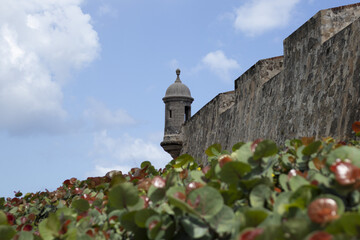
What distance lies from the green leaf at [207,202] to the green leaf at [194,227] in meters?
0.03

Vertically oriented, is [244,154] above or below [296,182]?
above

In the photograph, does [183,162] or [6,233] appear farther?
[183,162]

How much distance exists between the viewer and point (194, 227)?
4.79 feet

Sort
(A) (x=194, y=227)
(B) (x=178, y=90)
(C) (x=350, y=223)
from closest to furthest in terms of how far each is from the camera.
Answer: (C) (x=350, y=223) < (A) (x=194, y=227) < (B) (x=178, y=90)

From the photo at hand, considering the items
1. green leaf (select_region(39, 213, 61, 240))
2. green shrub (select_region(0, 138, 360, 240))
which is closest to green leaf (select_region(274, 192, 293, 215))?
green shrub (select_region(0, 138, 360, 240))

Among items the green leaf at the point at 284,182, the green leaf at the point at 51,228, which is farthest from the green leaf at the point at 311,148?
the green leaf at the point at 51,228

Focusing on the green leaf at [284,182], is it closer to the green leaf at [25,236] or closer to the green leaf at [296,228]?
the green leaf at [296,228]

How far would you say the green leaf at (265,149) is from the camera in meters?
1.75

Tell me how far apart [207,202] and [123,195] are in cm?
34

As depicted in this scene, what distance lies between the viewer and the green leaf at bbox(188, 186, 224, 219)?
58.8 inches

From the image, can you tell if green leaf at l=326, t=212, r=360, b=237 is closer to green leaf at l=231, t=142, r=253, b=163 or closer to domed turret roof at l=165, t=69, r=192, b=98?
green leaf at l=231, t=142, r=253, b=163

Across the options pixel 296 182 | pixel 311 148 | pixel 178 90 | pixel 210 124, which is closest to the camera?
pixel 296 182

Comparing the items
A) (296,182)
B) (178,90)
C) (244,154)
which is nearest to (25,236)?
(244,154)

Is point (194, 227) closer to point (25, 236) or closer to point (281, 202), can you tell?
point (281, 202)
